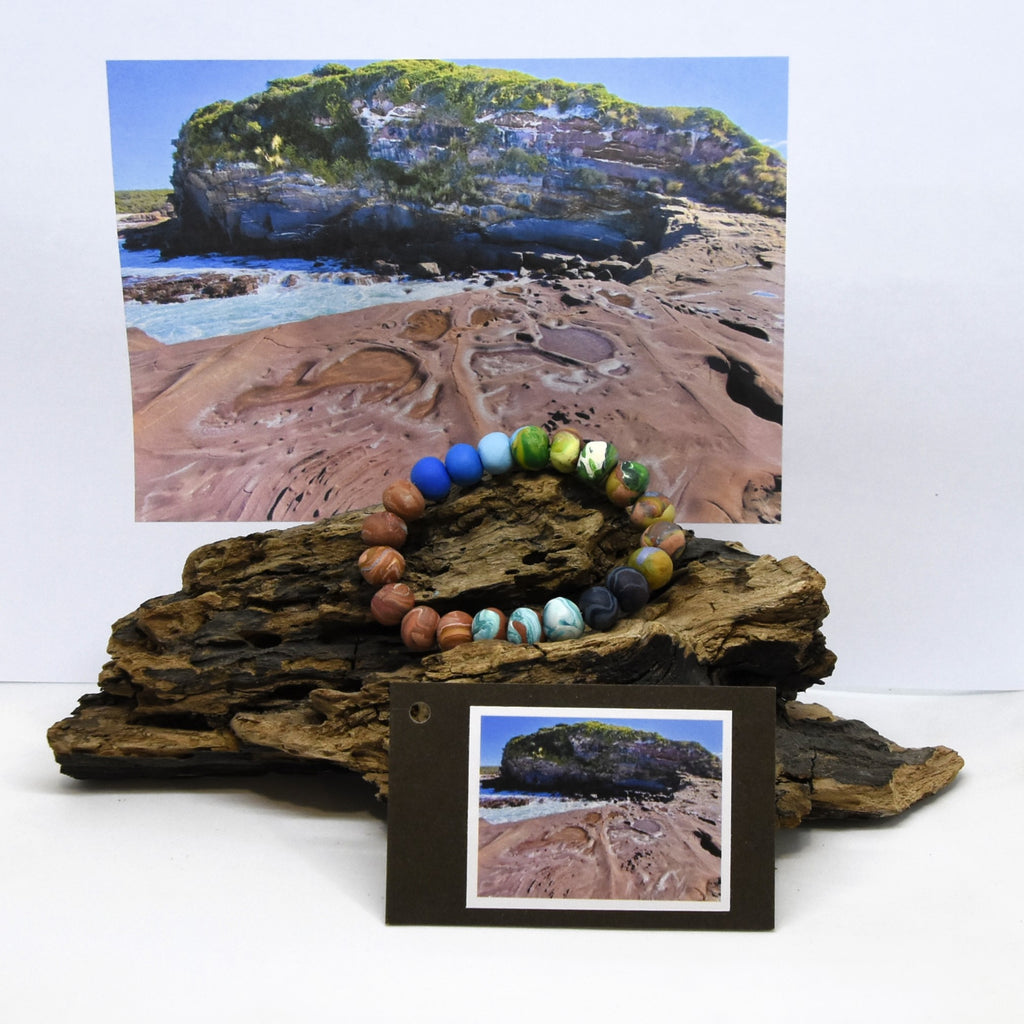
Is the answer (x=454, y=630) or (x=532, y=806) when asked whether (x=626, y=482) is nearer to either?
(x=454, y=630)

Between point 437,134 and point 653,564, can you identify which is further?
point 437,134

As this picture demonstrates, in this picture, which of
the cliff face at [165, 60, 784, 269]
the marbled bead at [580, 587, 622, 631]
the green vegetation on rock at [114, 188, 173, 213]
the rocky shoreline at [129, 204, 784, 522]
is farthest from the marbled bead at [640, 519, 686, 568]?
the green vegetation on rock at [114, 188, 173, 213]

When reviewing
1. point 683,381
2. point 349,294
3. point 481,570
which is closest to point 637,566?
point 481,570

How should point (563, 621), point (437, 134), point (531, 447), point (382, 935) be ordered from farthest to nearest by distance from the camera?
point (437, 134) < point (531, 447) < point (563, 621) < point (382, 935)

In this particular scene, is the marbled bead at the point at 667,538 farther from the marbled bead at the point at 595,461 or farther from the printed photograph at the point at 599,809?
the printed photograph at the point at 599,809

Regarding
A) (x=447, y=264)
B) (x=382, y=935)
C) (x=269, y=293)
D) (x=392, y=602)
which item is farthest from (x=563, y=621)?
(x=269, y=293)

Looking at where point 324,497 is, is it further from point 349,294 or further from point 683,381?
point 683,381
